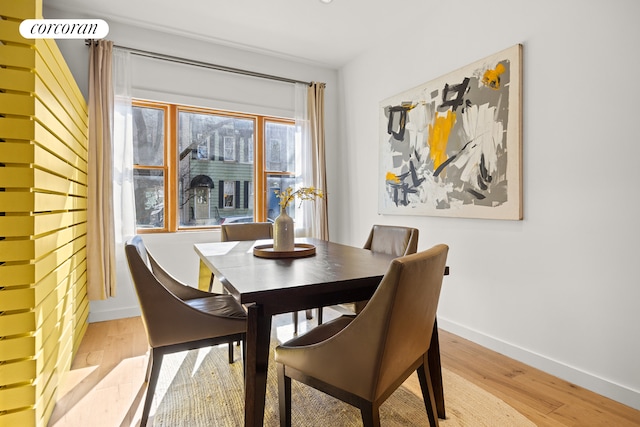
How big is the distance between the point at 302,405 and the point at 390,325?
40.6 inches

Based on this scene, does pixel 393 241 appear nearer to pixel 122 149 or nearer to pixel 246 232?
pixel 246 232

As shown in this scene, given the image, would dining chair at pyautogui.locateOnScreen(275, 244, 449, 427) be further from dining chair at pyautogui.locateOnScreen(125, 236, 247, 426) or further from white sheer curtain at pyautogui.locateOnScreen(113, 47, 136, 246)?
white sheer curtain at pyautogui.locateOnScreen(113, 47, 136, 246)

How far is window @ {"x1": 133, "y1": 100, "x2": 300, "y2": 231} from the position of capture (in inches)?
133

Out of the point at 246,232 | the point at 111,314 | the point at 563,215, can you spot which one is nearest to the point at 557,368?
the point at 563,215

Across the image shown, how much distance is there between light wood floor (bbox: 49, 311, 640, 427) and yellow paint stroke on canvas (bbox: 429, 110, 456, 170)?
4.93 ft

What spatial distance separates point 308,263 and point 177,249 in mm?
2209

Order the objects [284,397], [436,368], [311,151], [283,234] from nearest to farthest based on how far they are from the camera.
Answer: [284,397], [436,368], [283,234], [311,151]

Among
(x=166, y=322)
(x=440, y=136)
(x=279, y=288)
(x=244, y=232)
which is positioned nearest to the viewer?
(x=279, y=288)

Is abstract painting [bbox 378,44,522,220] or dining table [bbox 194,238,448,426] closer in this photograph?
dining table [bbox 194,238,448,426]

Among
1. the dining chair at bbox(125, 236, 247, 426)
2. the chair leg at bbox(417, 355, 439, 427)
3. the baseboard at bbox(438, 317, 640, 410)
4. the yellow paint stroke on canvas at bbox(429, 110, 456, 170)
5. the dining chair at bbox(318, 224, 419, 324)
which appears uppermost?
the yellow paint stroke on canvas at bbox(429, 110, 456, 170)

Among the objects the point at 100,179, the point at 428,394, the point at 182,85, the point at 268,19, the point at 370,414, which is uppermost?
the point at 268,19

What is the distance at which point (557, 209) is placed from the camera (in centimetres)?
211

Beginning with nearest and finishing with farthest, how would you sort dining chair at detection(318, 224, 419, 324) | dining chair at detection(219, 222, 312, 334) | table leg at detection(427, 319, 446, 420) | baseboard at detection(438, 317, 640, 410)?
1. table leg at detection(427, 319, 446, 420)
2. baseboard at detection(438, 317, 640, 410)
3. dining chair at detection(318, 224, 419, 324)
4. dining chair at detection(219, 222, 312, 334)

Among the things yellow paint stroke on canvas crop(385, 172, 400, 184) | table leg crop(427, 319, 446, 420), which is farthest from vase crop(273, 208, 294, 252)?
yellow paint stroke on canvas crop(385, 172, 400, 184)
